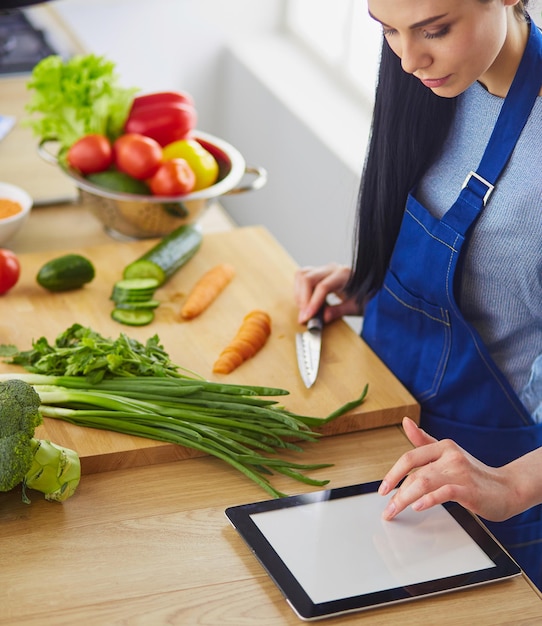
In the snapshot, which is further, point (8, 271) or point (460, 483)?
point (8, 271)

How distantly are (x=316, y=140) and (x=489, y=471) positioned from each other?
193 cm

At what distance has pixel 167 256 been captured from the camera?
1.97 m

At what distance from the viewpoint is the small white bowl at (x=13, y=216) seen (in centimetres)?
207

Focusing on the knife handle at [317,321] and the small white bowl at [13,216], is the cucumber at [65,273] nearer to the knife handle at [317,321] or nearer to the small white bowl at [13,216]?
the small white bowl at [13,216]

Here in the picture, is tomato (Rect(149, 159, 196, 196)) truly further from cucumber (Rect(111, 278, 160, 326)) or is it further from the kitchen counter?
the kitchen counter

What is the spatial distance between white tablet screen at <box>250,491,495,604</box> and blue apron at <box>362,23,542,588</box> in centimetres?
36

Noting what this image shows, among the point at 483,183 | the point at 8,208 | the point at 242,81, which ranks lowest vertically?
the point at 242,81

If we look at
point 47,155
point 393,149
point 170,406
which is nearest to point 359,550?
point 170,406

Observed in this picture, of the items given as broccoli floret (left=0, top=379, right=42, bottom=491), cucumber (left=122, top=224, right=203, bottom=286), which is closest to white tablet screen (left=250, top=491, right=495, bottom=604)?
broccoli floret (left=0, top=379, right=42, bottom=491)

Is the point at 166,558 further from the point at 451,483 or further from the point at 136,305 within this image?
the point at 136,305

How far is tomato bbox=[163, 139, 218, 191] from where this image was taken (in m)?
2.15

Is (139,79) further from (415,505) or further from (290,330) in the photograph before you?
(415,505)

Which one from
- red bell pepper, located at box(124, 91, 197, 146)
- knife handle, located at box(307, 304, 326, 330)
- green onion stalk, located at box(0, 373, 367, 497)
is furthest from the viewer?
red bell pepper, located at box(124, 91, 197, 146)

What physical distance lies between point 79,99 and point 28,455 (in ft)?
3.76
